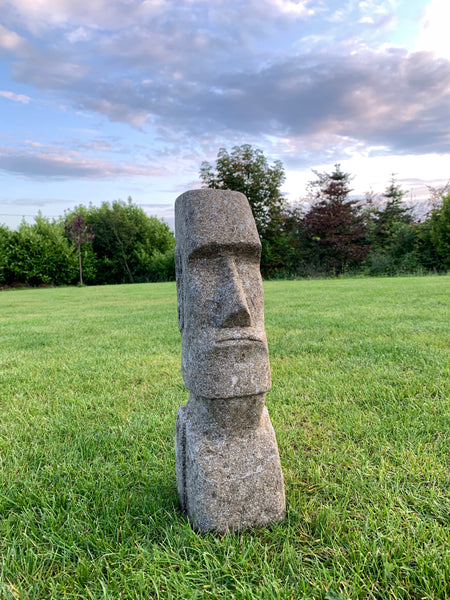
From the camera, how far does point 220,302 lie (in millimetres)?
1776

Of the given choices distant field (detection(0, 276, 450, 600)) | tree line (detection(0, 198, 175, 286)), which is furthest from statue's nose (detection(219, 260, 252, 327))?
tree line (detection(0, 198, 175, 286))

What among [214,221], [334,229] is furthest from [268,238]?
[214,221]

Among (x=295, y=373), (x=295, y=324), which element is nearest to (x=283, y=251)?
(x=295, y=324)

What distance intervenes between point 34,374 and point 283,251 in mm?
23892

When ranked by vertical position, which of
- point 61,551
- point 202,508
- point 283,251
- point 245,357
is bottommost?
point 61,551

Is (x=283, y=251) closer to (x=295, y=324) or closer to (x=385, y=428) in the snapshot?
(x=295, y=324)

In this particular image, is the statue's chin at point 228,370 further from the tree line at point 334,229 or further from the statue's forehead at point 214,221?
the tree line at point 334,229

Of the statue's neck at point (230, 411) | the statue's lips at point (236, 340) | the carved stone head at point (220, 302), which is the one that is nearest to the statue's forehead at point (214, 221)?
the carved stone head at point (220, 302)

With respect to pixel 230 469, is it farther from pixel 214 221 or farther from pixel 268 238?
pixel 268 238

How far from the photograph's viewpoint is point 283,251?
1065 inches

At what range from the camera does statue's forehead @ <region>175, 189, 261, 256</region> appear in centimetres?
178

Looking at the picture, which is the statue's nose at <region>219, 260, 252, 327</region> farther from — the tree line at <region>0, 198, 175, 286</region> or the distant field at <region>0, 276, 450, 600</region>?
the tree line at <region>0, 198, 175, 286</region>

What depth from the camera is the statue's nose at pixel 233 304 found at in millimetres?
1762

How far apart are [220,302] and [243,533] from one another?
3.60 ft
